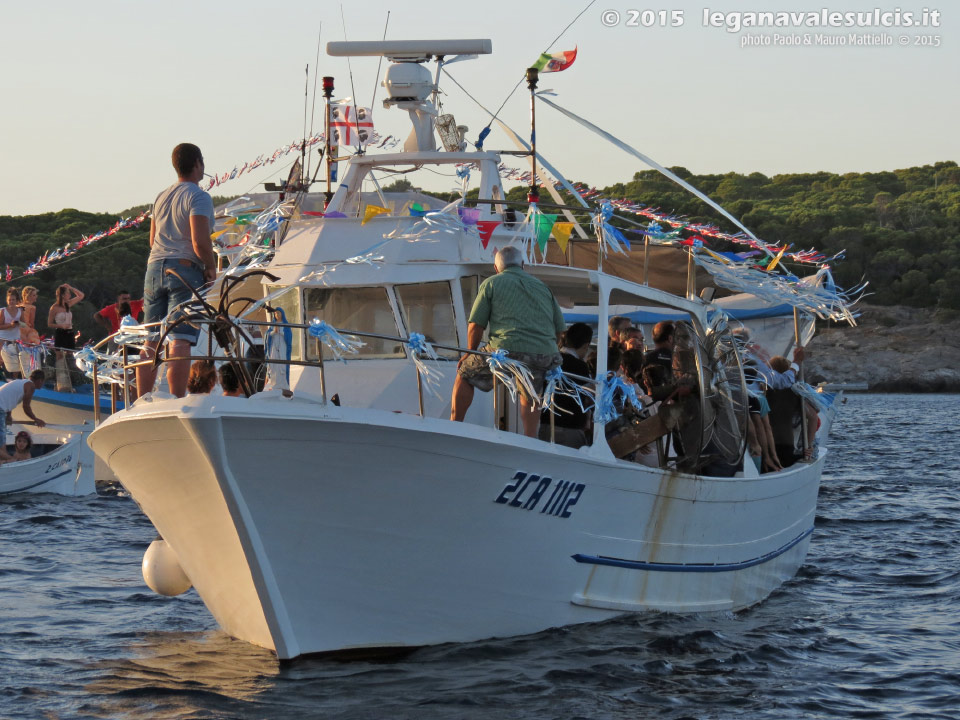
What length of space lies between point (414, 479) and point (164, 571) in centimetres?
264

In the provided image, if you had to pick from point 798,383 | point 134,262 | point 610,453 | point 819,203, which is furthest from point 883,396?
point 610,453

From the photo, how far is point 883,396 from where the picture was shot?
7450 centimetres

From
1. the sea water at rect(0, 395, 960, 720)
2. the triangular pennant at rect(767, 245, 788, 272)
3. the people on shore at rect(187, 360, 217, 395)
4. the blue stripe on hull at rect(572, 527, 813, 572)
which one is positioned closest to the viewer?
the people on shore at rect(187, 360, 217, 395)

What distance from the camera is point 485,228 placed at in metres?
10.8

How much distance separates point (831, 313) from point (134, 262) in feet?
170

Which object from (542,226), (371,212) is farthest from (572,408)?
(371,212)

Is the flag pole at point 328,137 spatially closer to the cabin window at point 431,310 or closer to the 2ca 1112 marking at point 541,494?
the cabin window at point 431,310

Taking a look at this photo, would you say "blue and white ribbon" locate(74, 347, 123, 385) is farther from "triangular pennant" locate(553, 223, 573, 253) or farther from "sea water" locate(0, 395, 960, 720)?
"triangular pennant" locate(553, 223, 573, 253)

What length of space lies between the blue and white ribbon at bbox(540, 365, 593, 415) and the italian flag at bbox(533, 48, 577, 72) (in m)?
3.47

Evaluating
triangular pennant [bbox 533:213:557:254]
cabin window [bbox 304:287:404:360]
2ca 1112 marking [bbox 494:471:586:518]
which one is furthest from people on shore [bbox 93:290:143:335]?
2ca 1112 marking [bbox 494:471:586:518]

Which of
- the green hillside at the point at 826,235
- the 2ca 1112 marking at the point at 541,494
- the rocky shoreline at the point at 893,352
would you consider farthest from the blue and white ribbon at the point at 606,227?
the rocky shoreline at the point at 893,352

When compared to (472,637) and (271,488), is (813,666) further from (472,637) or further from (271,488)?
(271,488)

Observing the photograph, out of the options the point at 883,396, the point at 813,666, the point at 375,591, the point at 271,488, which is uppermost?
the point at 271,488

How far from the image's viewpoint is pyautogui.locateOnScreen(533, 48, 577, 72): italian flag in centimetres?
1136
